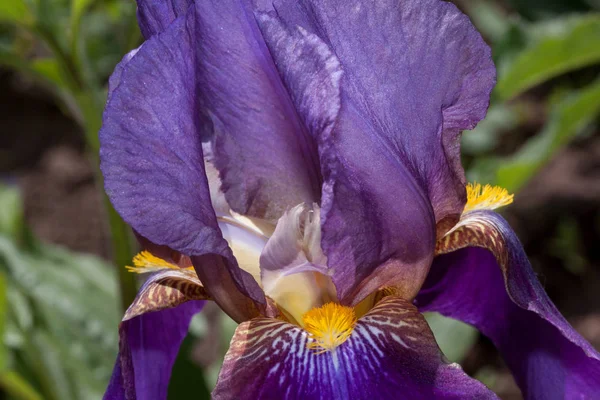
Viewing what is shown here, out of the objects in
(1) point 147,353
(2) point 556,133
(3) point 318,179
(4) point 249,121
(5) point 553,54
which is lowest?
(2) point 556,133

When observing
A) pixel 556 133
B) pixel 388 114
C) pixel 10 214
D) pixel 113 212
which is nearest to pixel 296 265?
pixel 388 114

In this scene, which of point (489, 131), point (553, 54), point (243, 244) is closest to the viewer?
point (243, 244)

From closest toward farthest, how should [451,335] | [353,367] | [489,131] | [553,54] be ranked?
[353,367] < [553,54] < [451,335] < [489,131]

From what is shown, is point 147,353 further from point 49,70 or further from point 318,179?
point 49,70

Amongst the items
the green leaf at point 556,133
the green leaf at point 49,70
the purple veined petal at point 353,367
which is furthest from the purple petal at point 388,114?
the green leaf at point 49,70

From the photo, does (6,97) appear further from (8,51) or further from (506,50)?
(506,50)

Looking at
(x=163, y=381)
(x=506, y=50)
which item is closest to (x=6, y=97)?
(x=506, y=50)

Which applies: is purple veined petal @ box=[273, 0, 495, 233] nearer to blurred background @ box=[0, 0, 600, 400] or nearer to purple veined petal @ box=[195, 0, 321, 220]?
purple veined petal @ box=[195, 0, 321, 220]
